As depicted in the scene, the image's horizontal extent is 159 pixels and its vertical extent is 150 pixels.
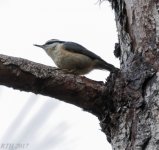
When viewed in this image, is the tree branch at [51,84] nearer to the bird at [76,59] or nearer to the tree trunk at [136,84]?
the tree trunk at [136,84]

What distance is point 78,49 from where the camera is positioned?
3.14 metres

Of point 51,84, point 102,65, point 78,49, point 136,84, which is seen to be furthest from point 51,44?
point 136,84

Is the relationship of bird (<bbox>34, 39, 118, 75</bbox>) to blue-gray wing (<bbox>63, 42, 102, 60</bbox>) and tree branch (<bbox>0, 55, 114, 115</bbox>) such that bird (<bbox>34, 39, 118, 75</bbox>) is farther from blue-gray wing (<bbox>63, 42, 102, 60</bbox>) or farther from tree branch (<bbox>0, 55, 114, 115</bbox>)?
tree branch (<bbox>0, 55, 114, 115</bbox>)

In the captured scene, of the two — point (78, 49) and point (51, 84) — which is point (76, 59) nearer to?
point (78, 49)

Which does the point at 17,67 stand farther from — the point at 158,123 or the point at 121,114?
the point at 158,123

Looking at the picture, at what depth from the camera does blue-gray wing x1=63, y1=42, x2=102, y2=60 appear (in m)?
3.07

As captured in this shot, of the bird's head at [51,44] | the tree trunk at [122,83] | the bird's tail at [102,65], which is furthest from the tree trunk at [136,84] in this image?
the bird's head at [51,44]

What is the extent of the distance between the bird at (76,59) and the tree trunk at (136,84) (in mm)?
926

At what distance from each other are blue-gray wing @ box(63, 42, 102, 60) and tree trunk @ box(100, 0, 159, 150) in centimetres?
103

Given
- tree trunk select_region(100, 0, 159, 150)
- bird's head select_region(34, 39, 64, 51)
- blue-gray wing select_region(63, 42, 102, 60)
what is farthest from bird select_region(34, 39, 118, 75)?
tree trunk select_region(100, 0, 159, 150)

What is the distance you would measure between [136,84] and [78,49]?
1.42 meters

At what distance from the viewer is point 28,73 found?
72.6 inches

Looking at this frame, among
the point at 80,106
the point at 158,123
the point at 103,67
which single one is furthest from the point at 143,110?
the point at 103,67

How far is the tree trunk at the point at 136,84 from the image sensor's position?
1.65 meters
